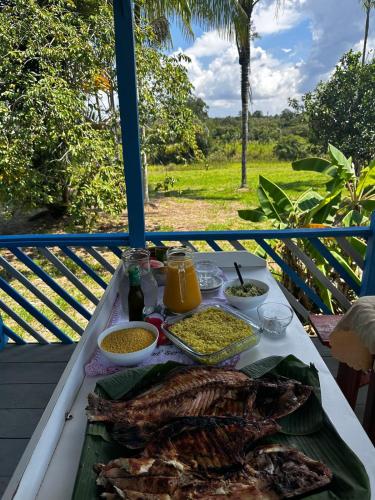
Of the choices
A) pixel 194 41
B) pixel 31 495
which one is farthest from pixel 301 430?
pixel 194 41

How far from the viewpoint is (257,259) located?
A: 179cm

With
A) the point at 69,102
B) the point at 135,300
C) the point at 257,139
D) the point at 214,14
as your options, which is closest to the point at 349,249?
the point at 135,300

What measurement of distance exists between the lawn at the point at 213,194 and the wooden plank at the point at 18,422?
6.30 m

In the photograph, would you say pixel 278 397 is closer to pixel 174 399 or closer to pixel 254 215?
pixel 174 399

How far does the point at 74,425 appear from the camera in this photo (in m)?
0.84

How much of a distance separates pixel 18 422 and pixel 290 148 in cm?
1669

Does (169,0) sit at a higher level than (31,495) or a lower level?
higher

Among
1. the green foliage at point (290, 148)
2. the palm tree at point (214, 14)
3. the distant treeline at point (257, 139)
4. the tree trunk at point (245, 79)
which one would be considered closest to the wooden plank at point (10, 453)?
the palm tree at point (214, 14)

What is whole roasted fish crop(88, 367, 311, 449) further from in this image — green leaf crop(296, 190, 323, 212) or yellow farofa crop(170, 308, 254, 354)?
green leaf crop(296, 190, 323, 212)

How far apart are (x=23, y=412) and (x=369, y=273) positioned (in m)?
2.28

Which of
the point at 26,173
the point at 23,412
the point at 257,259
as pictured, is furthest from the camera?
the point at 26,173

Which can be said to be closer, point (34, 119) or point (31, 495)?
point (31, 495)

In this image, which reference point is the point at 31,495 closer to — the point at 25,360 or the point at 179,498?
the point at 179,498

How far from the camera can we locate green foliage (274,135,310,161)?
49.9ft
